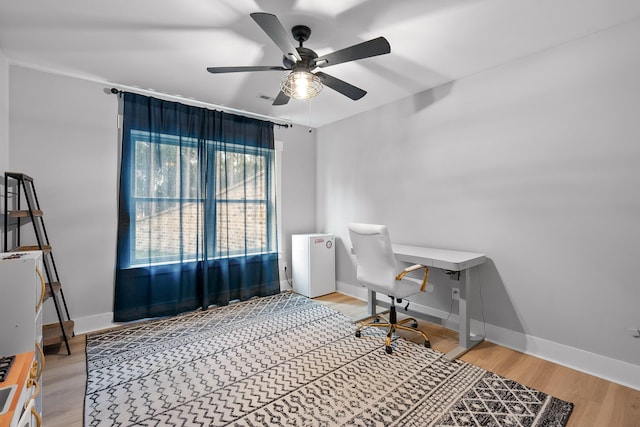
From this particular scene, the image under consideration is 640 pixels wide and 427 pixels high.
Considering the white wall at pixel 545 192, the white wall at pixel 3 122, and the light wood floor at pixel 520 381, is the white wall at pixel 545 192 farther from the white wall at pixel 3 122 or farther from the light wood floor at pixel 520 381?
the white wall at pixel 3 122

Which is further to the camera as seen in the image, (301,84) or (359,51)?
(301,84)

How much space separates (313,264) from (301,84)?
2497 millimetres

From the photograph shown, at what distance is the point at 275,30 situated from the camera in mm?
1692

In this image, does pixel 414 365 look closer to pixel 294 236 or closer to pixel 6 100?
pixel 294 236

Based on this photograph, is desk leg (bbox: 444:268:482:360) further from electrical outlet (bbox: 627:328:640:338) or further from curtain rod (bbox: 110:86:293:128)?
curtain rod (bbox: 110:86:293:128)

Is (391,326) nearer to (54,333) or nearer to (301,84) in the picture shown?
(301,84)

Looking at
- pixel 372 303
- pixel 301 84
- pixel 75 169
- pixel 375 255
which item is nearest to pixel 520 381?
pixel 375 255

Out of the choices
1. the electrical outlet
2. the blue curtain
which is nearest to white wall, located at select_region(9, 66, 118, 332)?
the blue curtain

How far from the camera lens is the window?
3.17 meters

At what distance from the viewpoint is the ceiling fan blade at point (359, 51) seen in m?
1.77

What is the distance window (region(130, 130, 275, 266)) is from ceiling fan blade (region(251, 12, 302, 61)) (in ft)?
6.57

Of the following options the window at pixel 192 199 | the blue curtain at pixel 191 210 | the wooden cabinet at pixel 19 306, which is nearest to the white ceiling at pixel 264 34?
the blue curtain at pixel 191 210

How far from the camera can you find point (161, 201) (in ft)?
10.7

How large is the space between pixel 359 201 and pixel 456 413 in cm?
266
